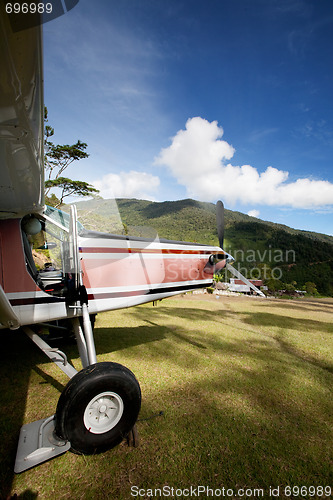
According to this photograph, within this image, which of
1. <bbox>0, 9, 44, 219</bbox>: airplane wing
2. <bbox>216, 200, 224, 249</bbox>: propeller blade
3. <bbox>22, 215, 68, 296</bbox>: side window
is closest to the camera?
<bbox>0, 9, 44, 219</bbox>: airplane wing

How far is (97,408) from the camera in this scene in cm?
192

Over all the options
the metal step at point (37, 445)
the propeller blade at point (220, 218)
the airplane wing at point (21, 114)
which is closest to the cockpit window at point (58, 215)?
the airplane wing at point (21, 114)

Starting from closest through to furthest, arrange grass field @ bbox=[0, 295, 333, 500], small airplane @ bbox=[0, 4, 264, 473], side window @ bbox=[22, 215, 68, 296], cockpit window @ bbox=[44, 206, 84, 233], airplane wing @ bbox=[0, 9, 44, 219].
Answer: airplane wing @ bbox=[0, 9, 44, 219]
small airplane @ bbox=[0, 4, 264, 473]
grass field @ bbox=[0, 295, 333, 500]
side window @ bbox=[22, 215, 68, 296]
cockpit window @ bbox=[44, 206, 84, 233]

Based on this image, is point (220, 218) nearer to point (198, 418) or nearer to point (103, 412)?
point (198, 418)

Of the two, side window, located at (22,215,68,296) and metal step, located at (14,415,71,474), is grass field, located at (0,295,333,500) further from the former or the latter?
side window, located at (22,215,68,296)

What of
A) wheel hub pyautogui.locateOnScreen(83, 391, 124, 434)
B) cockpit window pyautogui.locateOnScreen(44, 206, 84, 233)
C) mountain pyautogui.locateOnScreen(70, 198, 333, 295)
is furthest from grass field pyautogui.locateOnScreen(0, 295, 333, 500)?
mountain pyautogui.locateOnScreen(70, 198, 333, 295)

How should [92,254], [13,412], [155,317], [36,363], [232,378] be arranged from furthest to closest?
[155,317], [36,363], [232,378], [92,254], [13,412]

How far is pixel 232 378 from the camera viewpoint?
3.21m

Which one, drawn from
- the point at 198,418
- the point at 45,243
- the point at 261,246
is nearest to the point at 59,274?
the point at 45,243

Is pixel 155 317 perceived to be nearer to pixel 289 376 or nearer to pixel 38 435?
pixel 289 376

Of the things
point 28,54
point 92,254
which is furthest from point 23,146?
point 92,254

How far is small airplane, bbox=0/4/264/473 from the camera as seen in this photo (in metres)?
0.99

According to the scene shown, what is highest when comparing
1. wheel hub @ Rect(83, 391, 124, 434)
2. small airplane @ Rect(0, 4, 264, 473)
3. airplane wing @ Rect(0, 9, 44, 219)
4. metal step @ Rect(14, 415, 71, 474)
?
airplane wing @ Rect(0, 9, 44, 219)

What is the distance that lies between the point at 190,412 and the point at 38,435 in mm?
1567
